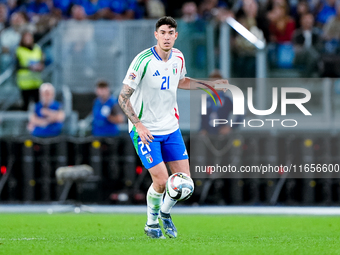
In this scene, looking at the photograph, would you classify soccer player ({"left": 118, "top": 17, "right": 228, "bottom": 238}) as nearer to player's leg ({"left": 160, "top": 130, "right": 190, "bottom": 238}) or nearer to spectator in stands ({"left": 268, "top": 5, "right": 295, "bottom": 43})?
player's leg ({"left": 160, "top": 130, "right": 190, "bottom": 238})

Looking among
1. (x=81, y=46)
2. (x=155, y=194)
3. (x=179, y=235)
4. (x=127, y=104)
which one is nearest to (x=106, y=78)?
(x=81, y=46)

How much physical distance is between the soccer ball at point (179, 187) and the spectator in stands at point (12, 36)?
10031 mm

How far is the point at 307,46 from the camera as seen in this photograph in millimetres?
16922

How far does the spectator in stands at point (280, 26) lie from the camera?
693 inches

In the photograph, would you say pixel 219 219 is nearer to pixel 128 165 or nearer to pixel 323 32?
pixel 128 165

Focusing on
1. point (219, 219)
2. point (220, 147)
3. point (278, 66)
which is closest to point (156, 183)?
point (219, 219)

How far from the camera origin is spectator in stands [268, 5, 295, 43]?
57.7 feet

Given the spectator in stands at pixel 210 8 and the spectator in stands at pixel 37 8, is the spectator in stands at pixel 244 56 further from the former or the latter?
the spectator in stands at pixel 37 8

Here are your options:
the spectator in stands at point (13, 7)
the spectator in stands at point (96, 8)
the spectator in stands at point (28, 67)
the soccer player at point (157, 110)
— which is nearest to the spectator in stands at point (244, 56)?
the spectator in stands at point (96, 8)

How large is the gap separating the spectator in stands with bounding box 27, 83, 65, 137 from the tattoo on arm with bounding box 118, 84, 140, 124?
287 inches

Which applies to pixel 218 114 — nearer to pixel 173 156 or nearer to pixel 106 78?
pixel 106 78

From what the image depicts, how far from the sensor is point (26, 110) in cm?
1736

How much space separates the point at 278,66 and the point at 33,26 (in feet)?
19.6

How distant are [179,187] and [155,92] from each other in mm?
→ 1206
